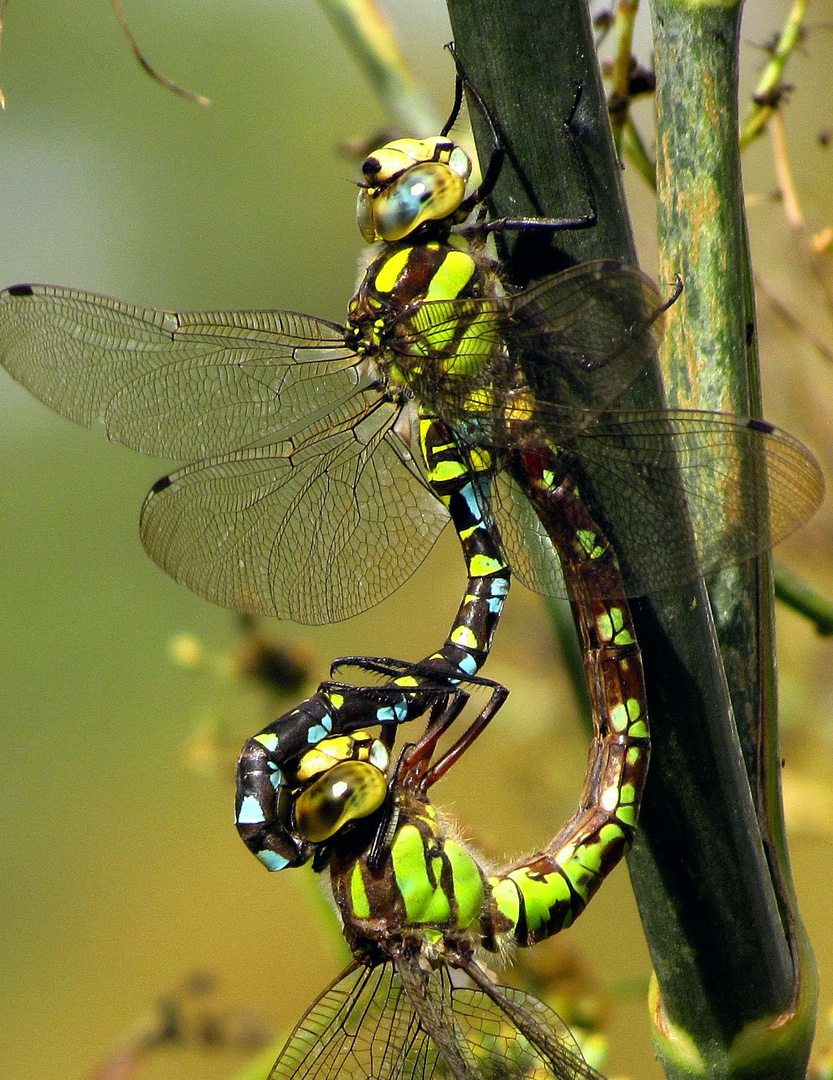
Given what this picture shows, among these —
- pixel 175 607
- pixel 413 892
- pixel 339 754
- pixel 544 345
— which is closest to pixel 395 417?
pixel 544 345

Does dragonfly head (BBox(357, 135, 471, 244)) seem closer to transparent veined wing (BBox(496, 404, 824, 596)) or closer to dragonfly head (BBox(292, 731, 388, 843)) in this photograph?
transparent veined wing (BBox(496, 404, 824, 596))

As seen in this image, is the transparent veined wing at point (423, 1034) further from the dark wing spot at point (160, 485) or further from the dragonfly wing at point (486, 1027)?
the dark wing spot at point (160, 485)

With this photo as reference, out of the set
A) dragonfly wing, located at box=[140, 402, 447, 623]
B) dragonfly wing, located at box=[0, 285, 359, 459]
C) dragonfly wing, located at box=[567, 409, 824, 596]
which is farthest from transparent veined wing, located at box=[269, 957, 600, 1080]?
dragonfly wing, located at box=[0, 285, 359, 459]

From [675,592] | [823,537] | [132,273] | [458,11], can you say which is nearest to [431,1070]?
[675,592]

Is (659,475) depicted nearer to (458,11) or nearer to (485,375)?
(485,375)

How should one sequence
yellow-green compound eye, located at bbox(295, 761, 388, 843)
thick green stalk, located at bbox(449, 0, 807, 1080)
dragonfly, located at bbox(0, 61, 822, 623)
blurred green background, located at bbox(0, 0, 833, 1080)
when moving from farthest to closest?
blurred green background, located at bbox(0, 0, 833, 1080) < yellow-green compound eye, located at bbox(295, 761, 388, 843) < dragonfly, located at bbox(0, 61, 822, 623) < thick green stalk, located at bbox(449, 0, 807, 1080)
